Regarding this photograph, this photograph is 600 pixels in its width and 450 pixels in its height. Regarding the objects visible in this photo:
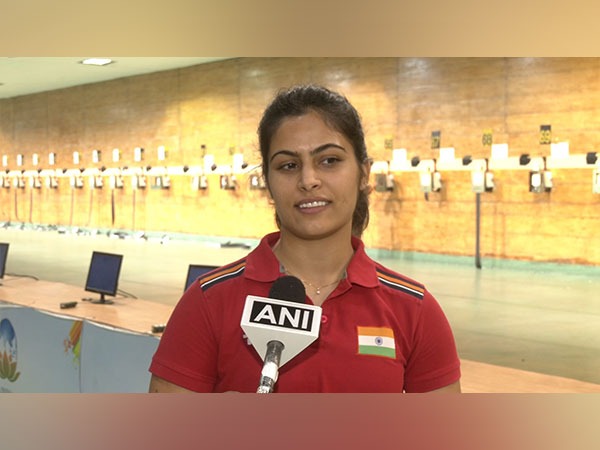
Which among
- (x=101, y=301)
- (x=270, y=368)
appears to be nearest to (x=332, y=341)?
(x=270, y=368)

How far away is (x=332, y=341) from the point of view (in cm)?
125

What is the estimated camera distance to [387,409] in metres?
0.85

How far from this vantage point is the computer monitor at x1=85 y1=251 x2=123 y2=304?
4.77 meters

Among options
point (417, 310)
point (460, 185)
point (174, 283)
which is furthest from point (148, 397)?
point (460, 185)

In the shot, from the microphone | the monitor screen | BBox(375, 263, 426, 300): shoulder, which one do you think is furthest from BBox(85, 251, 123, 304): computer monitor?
the microphone

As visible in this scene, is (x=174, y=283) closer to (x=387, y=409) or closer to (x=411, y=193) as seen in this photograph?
(x=411, y=193)

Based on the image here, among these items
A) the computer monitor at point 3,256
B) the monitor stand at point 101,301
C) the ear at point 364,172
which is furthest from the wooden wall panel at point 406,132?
the ear at point 364,172

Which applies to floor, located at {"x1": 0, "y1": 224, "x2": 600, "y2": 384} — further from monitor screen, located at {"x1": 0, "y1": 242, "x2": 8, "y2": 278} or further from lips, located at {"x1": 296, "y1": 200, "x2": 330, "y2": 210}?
lips, located at {"x1": 296, "y1": 200, "x2": 330, "y2": 210}

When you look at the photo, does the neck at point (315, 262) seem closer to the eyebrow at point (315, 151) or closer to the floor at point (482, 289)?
the eyebrow at point (315, 151)

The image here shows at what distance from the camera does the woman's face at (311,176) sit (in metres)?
1.23

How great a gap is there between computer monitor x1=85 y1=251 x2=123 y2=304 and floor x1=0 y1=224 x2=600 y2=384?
0.49 ft

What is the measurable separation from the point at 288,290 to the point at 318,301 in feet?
0.42

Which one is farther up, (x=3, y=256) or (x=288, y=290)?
(x=288, y=290)

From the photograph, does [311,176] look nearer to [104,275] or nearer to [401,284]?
[401,284]
